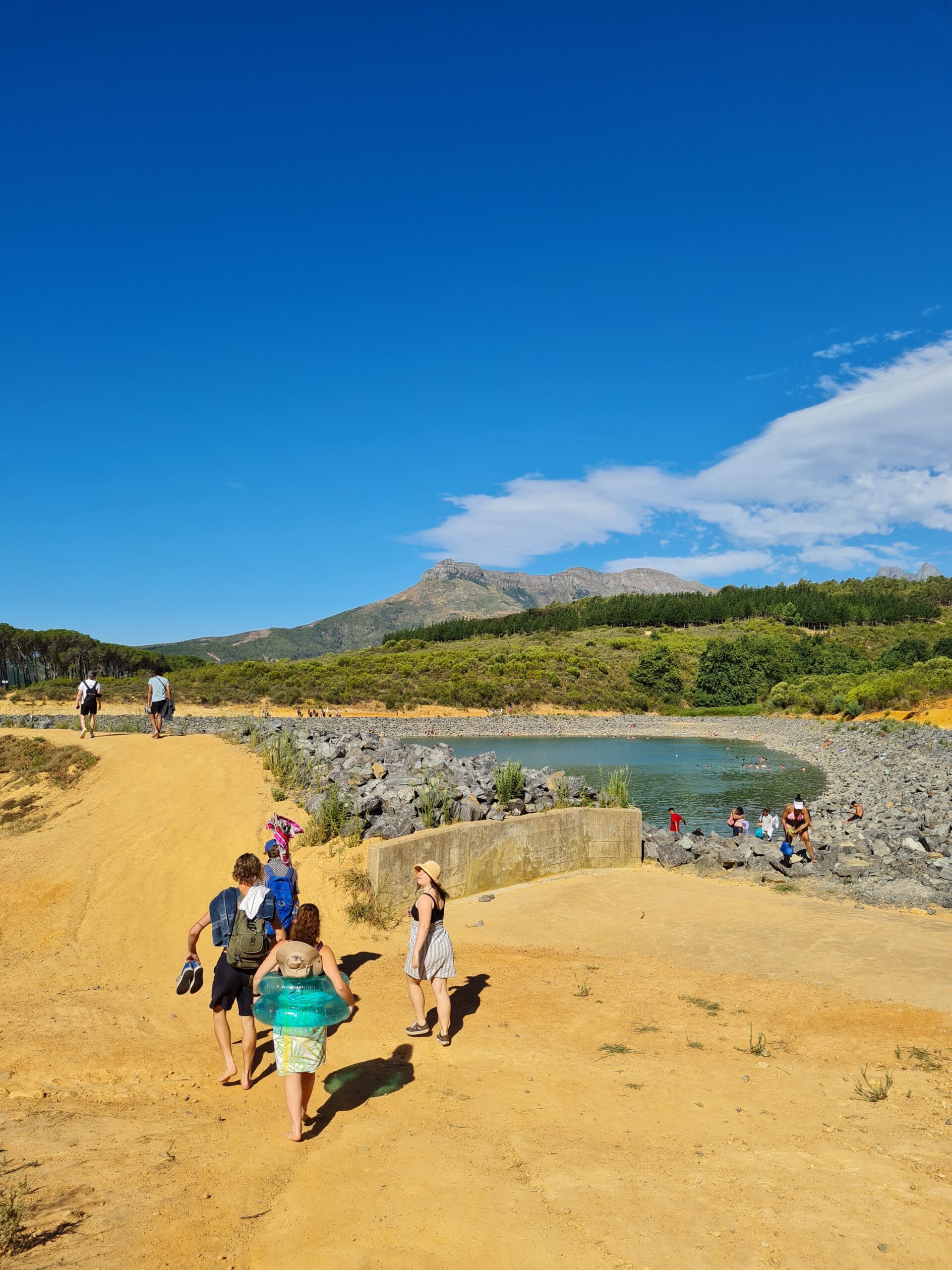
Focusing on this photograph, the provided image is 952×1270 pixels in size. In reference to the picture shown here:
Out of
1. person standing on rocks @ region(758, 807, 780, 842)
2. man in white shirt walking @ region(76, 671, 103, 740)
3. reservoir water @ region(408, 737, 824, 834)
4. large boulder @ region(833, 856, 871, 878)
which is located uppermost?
man in white shirt walking @ region(76, 671, 103, 740)

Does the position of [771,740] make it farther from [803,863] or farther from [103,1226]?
[103,1226]

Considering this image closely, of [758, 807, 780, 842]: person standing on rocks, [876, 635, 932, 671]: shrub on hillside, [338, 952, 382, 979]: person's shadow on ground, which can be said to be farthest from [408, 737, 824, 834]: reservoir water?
[876, 635, 932, 671]: shrub on hillside

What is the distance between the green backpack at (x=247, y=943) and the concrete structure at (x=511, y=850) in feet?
13.9

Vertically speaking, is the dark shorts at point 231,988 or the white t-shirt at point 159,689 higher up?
the white t-shirt at point 159,689

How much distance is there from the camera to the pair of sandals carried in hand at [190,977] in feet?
19.4

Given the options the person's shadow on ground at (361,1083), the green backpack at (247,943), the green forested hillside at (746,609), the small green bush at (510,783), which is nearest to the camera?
the person's shadow on ground at (361,1083)

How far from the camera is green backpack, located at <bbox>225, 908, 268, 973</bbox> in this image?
212 inches

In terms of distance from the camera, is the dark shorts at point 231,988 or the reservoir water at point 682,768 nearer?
the dark shorts at point 231,988

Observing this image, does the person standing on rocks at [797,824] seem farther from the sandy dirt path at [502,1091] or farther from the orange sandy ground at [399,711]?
the orange sandy ground at [399,711]

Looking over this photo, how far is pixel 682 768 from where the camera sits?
3562 centimetres

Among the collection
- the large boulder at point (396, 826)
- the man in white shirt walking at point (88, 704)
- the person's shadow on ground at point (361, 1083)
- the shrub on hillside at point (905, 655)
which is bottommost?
the person's shadow on ground at point (361, 1083)

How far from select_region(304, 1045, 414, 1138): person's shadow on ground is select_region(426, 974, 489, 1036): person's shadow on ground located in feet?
2.08

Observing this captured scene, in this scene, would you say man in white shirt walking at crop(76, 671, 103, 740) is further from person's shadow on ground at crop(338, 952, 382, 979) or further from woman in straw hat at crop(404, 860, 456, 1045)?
woman in straw hat at crop(404, 860, 456, 1045)

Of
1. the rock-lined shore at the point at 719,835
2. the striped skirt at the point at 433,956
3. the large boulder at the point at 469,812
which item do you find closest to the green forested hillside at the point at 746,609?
the rock-lined shore at the point at 719,835
